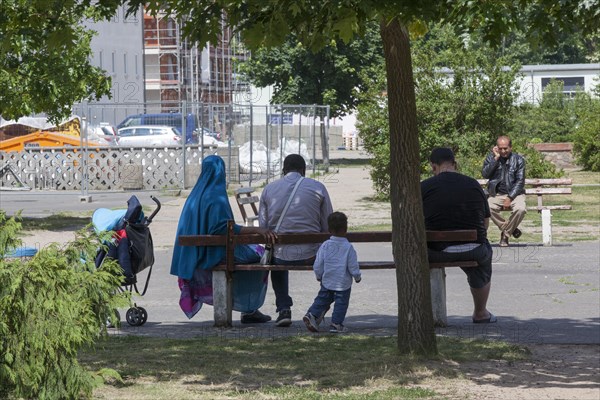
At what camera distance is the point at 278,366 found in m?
8.08

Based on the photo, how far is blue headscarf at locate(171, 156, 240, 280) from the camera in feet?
33.4

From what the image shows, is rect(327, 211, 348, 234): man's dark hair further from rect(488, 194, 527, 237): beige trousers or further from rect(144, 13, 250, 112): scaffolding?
rect(144, 13, 250, 112): scaffolding

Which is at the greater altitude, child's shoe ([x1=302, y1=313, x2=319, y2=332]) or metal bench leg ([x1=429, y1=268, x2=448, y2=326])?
metal bench leg ([x1=429, y1=268, x2=448, y2=326])

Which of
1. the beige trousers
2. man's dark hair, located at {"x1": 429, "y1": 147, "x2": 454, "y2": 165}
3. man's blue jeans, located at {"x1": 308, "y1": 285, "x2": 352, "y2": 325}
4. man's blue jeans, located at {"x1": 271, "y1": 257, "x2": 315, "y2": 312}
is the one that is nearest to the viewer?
man's blue jeans, located at {"x1": 308, "y1": 285, "x2": 352, "y2": 325}

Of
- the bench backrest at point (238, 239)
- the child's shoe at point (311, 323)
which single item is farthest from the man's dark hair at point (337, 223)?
the child's shoe at point (311, 323)

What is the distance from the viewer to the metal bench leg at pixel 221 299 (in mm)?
10164

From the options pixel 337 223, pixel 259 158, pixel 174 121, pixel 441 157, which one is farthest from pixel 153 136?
pixel 337 223

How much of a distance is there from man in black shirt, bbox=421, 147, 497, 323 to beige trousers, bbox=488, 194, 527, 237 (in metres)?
5.96

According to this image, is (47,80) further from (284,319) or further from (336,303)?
(336,303)

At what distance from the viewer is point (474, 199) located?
34.0 feet

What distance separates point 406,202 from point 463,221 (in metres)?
2.26

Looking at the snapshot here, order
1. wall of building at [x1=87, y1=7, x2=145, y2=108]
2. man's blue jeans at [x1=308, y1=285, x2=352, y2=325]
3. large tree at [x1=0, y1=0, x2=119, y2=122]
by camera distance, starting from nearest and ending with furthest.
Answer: man's blue jeans at [x1=308, y1=285, x2=352, y2=325]
large tree at [x1=0, y1=0, x2=119, y2=122]
wall of building at [x1=87, y1=7, x2=145, y2=108]

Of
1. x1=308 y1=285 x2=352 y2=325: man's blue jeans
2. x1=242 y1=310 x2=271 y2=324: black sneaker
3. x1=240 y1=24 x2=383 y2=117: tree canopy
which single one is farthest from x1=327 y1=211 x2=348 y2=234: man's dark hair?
x1=240 y1=24 x2=383 y2=117: tree canopy

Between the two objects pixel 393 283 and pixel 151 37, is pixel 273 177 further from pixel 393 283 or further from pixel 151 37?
pixel 151 37
